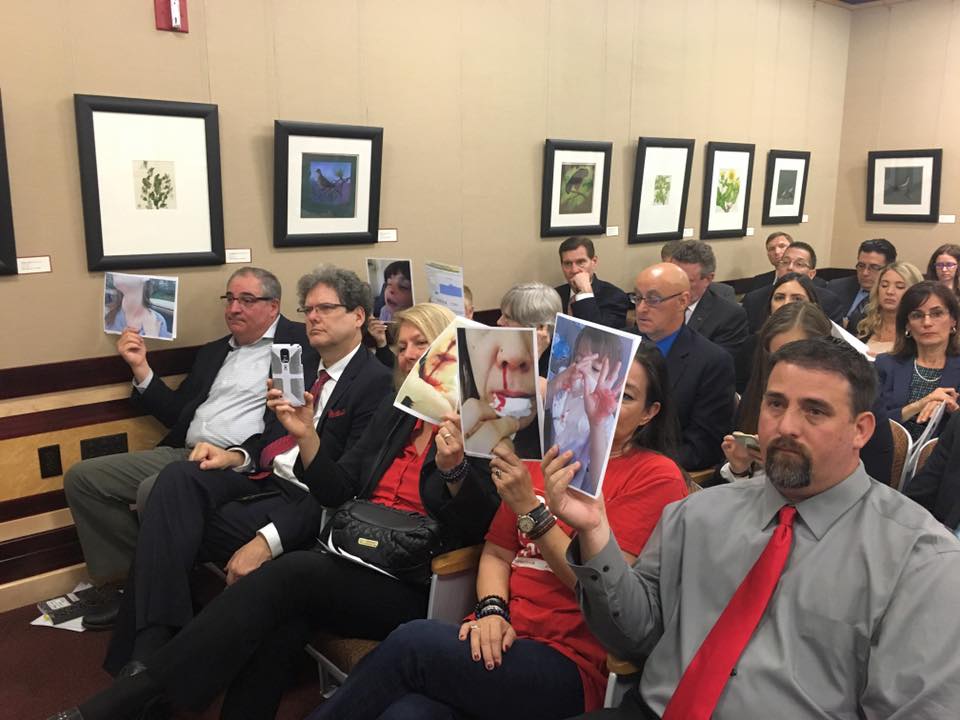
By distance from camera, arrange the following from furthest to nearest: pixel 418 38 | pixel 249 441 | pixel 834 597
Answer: pixel 418 38 → pixel 249 441 → pixel 834 597

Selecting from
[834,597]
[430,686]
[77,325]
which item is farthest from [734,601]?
[77,325]

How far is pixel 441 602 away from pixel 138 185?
2632 mm

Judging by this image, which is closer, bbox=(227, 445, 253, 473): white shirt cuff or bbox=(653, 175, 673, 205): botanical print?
bbox=(227, 445, 253, 473): white shirt cuff

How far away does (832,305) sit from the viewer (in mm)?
5473

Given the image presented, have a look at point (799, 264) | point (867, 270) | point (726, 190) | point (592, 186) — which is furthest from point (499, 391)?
point (726, 190)

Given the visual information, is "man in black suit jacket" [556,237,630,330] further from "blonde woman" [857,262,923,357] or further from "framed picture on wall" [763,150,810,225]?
"framed picture on wall" [763,150,810,225]

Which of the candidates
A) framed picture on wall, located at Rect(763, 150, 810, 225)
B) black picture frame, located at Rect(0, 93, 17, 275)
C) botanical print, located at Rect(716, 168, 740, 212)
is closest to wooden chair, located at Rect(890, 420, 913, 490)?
black picture frame, located at Rect(0, 93, 17, 275)

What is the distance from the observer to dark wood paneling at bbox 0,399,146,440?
3.64m

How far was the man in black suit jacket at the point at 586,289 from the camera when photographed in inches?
210

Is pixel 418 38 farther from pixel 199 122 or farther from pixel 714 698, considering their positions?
pixel 714 698

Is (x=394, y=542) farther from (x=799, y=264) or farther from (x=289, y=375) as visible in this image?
(x=799, y=264)

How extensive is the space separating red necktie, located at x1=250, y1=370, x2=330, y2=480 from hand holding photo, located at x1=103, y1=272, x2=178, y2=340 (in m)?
0.86

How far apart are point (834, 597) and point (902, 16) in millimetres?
7817

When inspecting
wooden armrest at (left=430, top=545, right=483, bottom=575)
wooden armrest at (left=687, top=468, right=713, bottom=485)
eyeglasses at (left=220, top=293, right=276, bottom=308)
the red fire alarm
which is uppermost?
the red fire alarm
